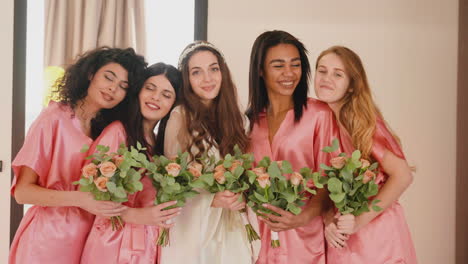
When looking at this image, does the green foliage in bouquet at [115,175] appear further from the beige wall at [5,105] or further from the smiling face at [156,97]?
the beige wall at [5,105]

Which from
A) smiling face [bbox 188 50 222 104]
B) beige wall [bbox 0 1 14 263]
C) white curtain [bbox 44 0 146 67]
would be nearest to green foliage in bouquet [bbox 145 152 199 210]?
smiling face [bbox 188 50 222 104]

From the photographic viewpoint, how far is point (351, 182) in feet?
6.66

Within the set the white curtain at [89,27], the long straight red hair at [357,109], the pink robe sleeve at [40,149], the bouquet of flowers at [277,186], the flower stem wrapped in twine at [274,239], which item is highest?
the white curtain at [89,27]

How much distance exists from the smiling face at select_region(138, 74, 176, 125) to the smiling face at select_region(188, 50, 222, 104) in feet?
0.44

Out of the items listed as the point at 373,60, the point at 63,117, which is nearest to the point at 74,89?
the point at 63,117

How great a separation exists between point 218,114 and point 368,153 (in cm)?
81

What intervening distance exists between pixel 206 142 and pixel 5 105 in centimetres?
174

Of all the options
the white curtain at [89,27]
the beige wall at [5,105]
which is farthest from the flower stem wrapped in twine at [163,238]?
the beige wall at [5,105]

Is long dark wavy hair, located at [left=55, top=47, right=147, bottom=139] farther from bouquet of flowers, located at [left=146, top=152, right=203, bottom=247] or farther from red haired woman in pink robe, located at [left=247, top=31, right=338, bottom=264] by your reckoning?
red haired woman in pink robe, located at [left=247, top=31, right=338, bottom=264]

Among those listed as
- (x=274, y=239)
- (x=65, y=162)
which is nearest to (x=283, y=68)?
(x=274, y=239)

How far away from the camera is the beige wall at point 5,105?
10.1 feet

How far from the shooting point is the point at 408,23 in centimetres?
311

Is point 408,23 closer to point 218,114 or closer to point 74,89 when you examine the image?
point 218,114

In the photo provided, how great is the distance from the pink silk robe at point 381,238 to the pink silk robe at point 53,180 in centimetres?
137
